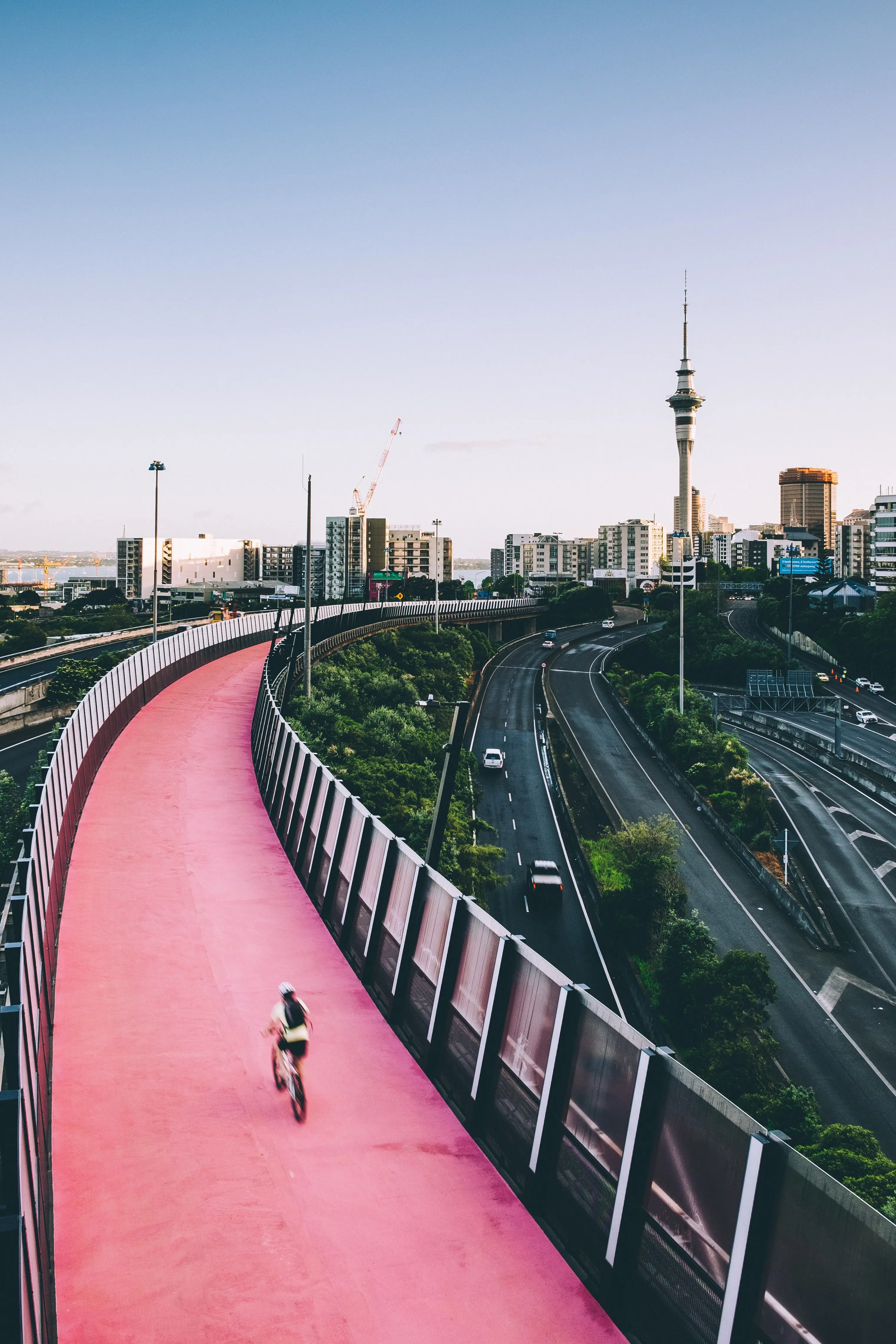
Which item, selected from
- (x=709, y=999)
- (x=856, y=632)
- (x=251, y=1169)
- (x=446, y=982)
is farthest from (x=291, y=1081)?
(x=856, y=632)

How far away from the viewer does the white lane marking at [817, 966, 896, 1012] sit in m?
31.5

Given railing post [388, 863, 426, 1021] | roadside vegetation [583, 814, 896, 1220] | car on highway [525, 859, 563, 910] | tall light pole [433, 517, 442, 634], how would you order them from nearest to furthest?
railing post [388, 863, 426, 1021]
roadside vegetation [583, 814, 896, 1220]
car on highway [525, 859, 563, 910]
tall light pole [433, 517, 442, 634]

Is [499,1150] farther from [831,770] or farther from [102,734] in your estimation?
[831,770]

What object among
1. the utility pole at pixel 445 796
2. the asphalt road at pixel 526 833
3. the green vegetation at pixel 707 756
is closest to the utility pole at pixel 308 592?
the asphalt road at pixel 526 833

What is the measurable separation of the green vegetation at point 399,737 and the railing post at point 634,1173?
684 inches

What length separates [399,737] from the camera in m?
46.1

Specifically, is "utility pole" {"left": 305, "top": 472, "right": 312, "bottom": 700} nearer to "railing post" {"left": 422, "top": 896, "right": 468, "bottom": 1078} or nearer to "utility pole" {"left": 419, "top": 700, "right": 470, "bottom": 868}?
"utility pole" {"left": 419, "top": 700, "right": 470, "bottom": 868}

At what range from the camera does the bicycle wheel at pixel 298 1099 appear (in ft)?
33.6

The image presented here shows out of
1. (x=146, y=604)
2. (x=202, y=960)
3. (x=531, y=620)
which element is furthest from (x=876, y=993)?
(x=146, y=604)

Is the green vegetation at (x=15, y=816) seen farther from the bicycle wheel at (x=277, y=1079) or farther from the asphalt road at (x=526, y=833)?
the asphalt road at (x=526, y=833)

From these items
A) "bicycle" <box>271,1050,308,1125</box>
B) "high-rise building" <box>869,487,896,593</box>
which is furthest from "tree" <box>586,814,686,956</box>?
"high-rise building" <box>869,487,896,593</box>

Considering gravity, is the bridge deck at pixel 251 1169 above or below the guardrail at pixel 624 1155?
below

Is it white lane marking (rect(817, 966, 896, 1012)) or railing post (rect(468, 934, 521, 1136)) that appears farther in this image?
white lane marking (rect(817, 966, 896, 1012))

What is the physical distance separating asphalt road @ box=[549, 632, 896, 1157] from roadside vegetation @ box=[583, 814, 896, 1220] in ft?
3.22
